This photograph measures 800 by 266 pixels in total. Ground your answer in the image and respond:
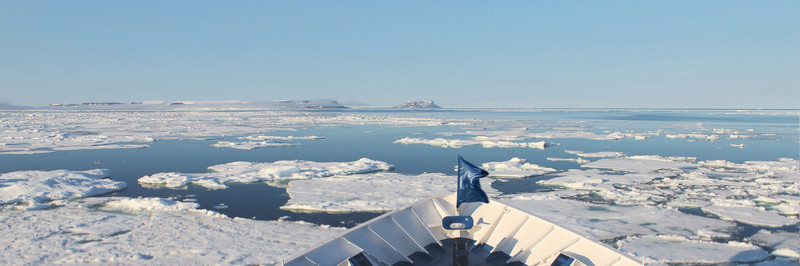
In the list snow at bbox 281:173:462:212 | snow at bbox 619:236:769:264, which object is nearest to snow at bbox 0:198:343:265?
snow at bbox 281:173:462:212

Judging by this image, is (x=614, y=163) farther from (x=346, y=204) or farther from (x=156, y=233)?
(x=156, y=233)

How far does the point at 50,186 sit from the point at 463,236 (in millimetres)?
10080

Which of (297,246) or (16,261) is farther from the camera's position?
(297,246)

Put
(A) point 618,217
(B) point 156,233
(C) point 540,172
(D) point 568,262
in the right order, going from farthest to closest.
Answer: (C) point 540,172, (A) point 618,217, (B) point 156,233, (D) point 568,262

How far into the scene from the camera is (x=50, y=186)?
11422 millimetres

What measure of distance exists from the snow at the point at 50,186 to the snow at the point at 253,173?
1.20 m

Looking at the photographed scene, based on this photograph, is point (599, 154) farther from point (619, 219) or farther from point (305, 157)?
point (305, 157)

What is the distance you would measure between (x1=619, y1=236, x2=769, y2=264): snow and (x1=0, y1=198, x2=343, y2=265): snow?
4.77 m

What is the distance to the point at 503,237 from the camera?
6805 millimetres

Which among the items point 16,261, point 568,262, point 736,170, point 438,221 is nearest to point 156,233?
point 16,261

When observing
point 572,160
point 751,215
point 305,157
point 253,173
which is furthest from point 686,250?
point 305,157

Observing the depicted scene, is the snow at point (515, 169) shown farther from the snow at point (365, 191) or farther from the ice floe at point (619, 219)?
the ice floe at point (619, 219)

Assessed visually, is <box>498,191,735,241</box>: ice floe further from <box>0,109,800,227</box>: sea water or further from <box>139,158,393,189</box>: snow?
<box>139,158,393,189</box>: snow

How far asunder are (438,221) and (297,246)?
2179mm
